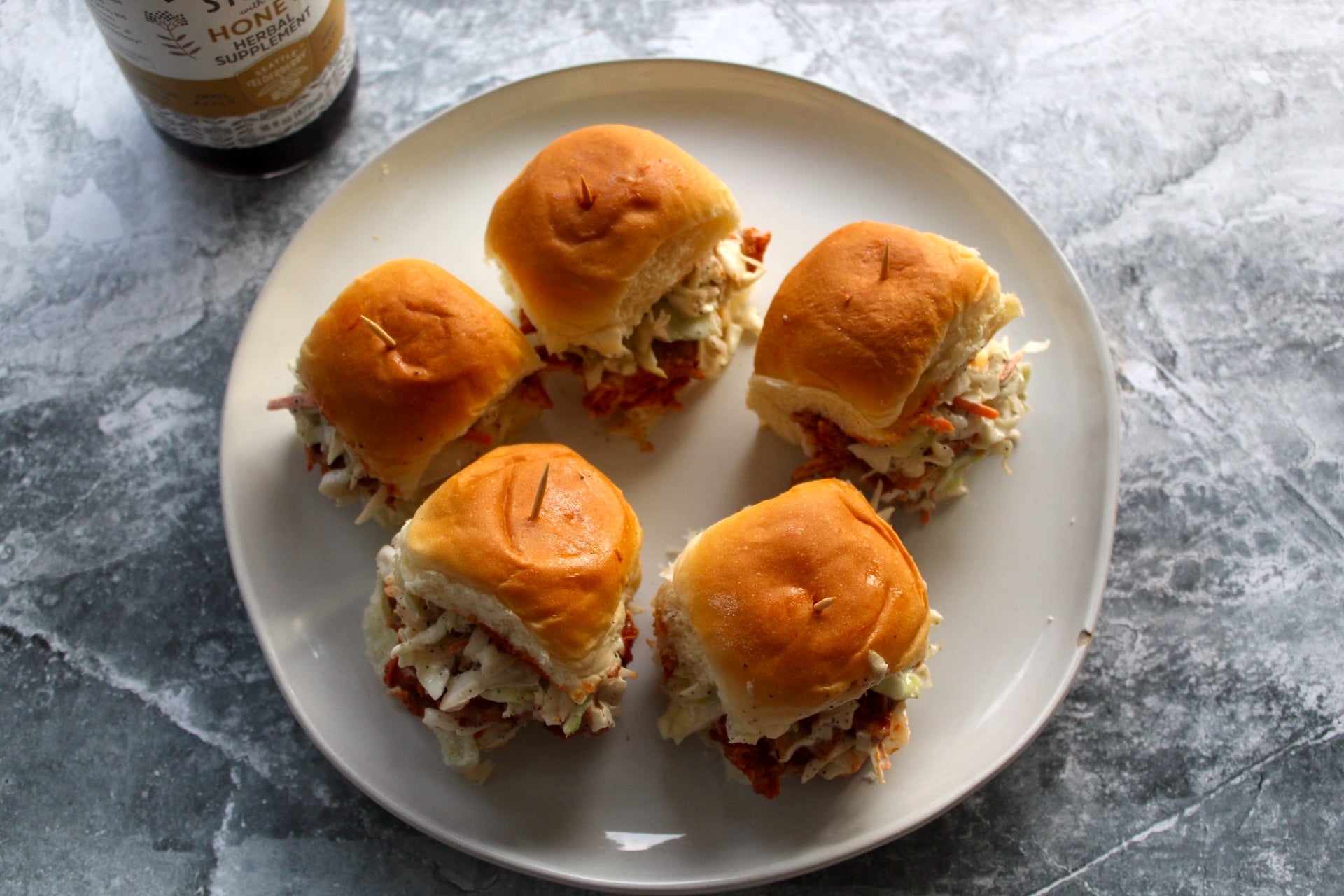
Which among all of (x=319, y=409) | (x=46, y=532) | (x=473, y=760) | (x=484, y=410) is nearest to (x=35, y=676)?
(x=46, y=532)

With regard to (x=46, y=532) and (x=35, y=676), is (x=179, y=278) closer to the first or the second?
(x=46, y=532)

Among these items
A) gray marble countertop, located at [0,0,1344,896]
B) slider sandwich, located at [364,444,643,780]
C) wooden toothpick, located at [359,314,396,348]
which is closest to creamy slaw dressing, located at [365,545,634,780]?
slider sandwich, located at [364,444,643,780]

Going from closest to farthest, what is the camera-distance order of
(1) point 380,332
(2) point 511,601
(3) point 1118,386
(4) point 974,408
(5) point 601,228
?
(2) point 511,601, (1) point 380,332, (5) point 601,228, (4) point 974,408, (3) point 1118,386

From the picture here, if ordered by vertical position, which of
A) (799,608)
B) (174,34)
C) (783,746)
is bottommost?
(783,746)

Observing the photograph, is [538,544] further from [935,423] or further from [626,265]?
[935,423]

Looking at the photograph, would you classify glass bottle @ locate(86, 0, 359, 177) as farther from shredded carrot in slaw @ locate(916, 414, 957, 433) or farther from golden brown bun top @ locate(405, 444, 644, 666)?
shredded carrot in slaw @ locate(916, 414, 957, 433)

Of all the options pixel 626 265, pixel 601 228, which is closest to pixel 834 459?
pixel 626 265
